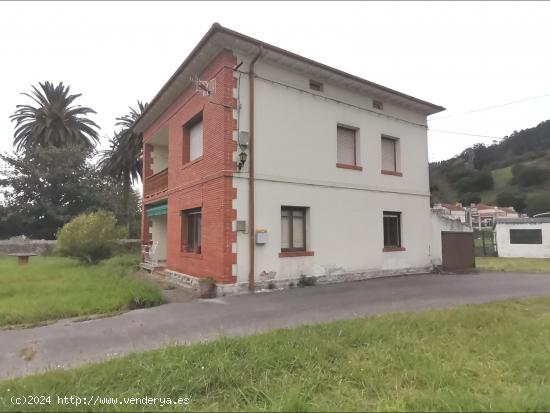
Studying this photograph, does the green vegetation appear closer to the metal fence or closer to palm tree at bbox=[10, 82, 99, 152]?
palm tree at bbox=[10, 82, 99, 152]

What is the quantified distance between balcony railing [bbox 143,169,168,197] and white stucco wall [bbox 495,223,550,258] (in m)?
22.1

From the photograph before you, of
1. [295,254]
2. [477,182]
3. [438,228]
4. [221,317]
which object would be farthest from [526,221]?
[477,182]

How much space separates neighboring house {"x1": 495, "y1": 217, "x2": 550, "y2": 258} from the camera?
77.5ft

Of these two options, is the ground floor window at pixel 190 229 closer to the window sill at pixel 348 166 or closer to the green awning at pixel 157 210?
the green awning at pixel 157 210

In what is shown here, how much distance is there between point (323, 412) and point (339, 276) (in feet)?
28.4

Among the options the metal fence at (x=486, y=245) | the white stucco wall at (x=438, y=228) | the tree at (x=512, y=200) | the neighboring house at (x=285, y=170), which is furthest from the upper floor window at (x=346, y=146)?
the tree at (x=512, y=200)

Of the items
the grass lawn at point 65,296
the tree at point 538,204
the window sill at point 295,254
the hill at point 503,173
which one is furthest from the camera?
the hill at point 503,173

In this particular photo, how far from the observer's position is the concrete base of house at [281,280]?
9.45m

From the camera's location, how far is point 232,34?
9516 millimetres

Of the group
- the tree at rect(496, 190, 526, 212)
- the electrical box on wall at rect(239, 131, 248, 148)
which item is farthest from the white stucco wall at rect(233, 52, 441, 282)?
the tree at rect(496, 190, 526, 212)

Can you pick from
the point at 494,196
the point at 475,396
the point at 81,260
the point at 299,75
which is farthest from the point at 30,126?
the point at 494,196

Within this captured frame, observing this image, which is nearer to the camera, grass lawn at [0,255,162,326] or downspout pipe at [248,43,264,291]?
grass lawn at [0,255,162,326]

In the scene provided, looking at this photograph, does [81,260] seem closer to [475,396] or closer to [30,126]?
[475,396]

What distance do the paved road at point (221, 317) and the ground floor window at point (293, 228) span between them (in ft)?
4.47
